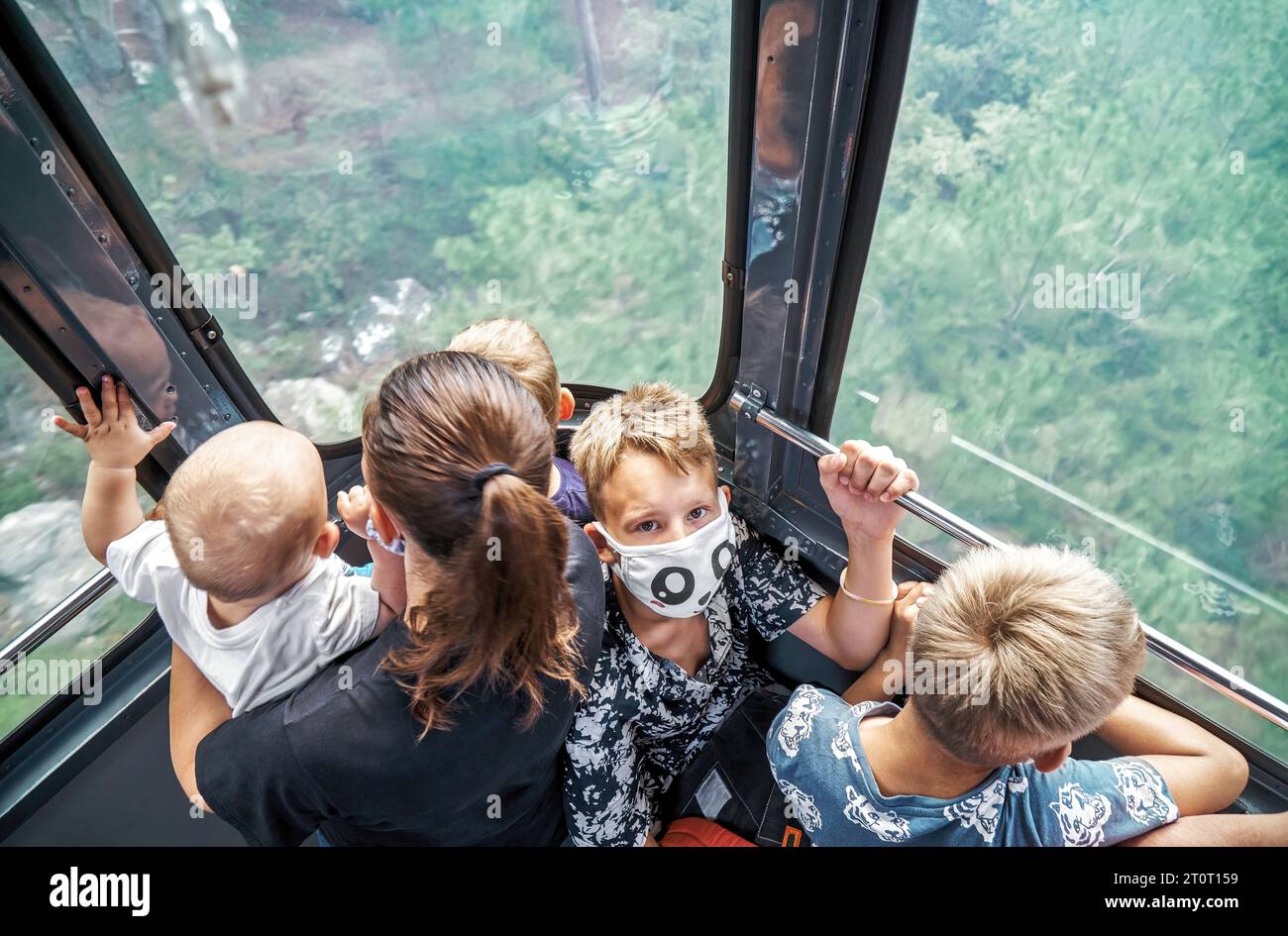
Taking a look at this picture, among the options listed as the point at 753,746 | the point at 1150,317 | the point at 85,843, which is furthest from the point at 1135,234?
the point at 85,843

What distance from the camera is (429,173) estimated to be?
1.97m

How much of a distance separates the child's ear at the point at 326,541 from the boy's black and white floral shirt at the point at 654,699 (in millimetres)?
602

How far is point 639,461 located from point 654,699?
561 millimetres

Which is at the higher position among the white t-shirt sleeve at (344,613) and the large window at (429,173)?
the large window at (429,173)

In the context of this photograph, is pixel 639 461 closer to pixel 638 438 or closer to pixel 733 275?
pixel 638 438

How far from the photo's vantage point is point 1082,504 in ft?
6.31

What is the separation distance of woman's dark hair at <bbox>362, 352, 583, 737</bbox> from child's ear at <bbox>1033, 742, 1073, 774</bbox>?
2.84 feet

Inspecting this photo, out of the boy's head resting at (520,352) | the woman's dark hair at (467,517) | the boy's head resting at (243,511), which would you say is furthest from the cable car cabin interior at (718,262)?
the woman's dark hair at (467,517)

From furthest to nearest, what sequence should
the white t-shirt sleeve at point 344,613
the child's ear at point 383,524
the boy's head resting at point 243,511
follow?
the white t-shirt sleeve at point 344,613 → the boy's head resting at point 243,511 → the child's ear at point 383,524

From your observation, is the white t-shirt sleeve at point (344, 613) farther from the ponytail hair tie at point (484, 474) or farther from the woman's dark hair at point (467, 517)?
the ponytail hair tie at point (484, 474)

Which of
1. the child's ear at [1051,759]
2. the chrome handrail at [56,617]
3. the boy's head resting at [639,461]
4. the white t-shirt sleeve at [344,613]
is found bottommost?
the chrome handrail at [56,617]

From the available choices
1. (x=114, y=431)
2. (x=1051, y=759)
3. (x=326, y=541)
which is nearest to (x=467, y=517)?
(x=326, y=541)

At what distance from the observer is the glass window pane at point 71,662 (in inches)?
80.0

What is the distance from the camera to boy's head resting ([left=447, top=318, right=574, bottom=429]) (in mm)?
1732
